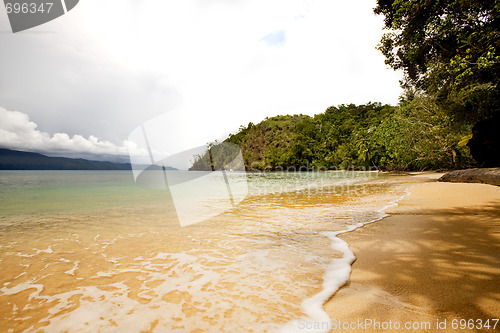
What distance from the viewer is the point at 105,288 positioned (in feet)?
8.50

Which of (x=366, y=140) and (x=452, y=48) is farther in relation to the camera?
(x=366, y=140)

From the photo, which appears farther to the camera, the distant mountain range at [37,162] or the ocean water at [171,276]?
the distant mountain range at [37,162]

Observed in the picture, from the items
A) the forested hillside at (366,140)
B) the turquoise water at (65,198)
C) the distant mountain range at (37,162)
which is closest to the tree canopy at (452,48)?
the forested hillside at (366,140)

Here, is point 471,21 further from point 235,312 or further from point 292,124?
point 292,124

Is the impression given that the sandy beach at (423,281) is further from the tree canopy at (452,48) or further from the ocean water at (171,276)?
the tree canopy at (452,48)

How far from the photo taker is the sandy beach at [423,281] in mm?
1774

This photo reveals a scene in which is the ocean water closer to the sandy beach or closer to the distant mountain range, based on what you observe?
the sandy beach

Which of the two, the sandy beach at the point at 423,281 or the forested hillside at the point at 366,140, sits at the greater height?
the forested hillside at the point at 366,140

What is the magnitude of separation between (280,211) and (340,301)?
5124 mm

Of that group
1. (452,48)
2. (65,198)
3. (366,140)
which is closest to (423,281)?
A: (452,48)

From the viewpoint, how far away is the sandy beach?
1774mm

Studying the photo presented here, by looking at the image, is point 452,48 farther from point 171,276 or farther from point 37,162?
point 37,162

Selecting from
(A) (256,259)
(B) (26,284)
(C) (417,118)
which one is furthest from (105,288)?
(C) (417,118)

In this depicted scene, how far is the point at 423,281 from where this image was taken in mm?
2369
